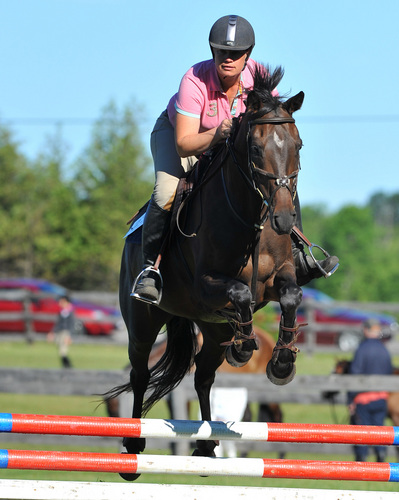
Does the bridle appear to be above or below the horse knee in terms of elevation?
above

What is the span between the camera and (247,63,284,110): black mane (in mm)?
4750

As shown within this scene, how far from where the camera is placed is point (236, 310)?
476cm

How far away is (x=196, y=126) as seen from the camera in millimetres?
5176

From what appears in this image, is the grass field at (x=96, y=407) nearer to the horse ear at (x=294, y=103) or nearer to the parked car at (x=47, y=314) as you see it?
the parked car at (x=47, y=314)

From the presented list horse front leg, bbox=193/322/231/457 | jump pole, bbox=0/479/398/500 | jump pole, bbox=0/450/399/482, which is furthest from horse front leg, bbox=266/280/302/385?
horse front leg, bbox=193/322/231/457

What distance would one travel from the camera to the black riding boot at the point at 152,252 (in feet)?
18.0

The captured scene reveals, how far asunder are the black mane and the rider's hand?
199 mm

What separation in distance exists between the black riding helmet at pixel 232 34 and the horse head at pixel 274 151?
1.22 feet

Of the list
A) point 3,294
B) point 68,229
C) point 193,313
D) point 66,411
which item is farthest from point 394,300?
point 193,313

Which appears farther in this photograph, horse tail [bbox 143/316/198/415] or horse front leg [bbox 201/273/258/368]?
horse tail [bbox 143/316/198/415]

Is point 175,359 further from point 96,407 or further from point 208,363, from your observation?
point 96,407

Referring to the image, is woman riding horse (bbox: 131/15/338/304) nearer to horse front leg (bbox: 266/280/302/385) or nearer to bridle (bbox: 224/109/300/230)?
bridle (bbox: 224/109/300/230)

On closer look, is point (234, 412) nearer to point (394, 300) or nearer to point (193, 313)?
point (193, 313)

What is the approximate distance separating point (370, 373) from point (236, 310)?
7.22 meters
